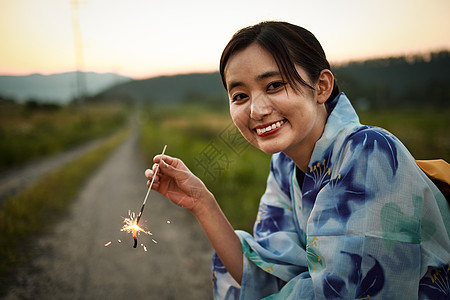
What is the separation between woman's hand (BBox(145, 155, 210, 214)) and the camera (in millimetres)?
1620

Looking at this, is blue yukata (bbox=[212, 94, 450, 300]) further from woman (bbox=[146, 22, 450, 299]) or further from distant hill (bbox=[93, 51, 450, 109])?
distant hill (bbox=[93, 51, 450, 109])

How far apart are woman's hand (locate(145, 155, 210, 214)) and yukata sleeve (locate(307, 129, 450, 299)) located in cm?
70

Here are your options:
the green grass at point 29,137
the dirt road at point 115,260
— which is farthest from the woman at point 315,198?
the green grass at point 29,137

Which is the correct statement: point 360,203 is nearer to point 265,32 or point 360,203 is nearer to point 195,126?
point 265,32

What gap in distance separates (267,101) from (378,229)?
28.2 inches

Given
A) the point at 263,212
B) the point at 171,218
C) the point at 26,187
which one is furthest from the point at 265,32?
the point at 26,187

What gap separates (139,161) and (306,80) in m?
9.18

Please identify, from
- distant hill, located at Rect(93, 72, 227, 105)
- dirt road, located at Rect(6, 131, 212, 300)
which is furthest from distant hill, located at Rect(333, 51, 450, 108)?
distant hill, located at Rect(93, 72, 227, 105)

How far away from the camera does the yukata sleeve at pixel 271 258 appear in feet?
5.26

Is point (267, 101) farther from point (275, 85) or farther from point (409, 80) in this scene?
point (409, 80)

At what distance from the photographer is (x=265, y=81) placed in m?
1.34

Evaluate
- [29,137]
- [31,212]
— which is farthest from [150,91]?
[31,212]

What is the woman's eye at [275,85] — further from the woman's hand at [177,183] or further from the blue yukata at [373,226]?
the woman's hand at [177,183]

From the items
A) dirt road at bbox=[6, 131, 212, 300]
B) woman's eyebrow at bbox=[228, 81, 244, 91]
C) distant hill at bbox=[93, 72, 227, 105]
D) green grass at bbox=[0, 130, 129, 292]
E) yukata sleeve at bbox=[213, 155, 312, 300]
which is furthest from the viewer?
distant hill at bbox=[93, 72, 227, 105]
